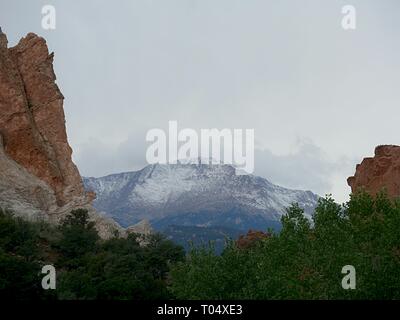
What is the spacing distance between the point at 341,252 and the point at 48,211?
200 feet

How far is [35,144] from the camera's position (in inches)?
3858

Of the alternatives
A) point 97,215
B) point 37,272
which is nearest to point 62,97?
point 97,215

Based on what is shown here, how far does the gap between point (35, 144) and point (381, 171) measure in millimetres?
52302

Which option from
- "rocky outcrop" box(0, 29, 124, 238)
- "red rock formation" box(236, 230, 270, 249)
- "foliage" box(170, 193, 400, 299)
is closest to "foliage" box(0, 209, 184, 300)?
"rocky outcrop" box(0, 29, 124, 238)

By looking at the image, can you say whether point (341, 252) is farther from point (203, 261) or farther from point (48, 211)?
point (48, 211)

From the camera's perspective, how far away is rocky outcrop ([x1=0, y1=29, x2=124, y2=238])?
9069 centimetres

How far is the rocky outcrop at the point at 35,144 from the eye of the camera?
90.7 meters

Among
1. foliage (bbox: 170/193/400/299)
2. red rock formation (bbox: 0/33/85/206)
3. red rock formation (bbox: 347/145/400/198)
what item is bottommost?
foliage (bbox: 170/193/400/299)

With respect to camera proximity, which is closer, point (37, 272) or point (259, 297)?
point (259, 297)

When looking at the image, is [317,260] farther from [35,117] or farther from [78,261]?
[35,117]

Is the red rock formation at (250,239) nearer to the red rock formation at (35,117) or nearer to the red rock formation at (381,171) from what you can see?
the red rock formation at (381,171)

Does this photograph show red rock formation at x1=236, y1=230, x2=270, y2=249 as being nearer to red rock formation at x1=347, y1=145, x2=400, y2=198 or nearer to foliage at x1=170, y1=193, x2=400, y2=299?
red rock formation at x1=347, y1=145, x2=400, y2=198

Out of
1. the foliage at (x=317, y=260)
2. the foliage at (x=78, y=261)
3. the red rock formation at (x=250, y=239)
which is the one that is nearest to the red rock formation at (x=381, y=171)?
the red rock formation at (x=250, y=239)

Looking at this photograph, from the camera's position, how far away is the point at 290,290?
38.6m
